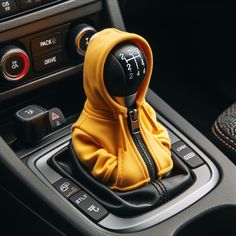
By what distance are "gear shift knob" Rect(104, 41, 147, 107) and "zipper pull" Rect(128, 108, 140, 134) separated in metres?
0.04

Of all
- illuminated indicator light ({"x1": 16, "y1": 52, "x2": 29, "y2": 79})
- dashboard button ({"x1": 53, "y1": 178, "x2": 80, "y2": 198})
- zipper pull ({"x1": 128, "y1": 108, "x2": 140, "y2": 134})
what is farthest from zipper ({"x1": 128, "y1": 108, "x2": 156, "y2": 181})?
illuminated indicator light ({"x1": 16, "y1": 52, "x2": 29, "y2": 79})

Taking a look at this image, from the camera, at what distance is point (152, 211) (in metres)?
0.88

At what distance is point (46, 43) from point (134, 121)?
8.9 inches

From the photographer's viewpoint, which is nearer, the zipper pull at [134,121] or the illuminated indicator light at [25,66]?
the zipper pull at [134,121]

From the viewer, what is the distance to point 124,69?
0.80m

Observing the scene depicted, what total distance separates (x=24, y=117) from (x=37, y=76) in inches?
3.4

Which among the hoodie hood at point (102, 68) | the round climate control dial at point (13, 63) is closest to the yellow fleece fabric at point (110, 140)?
the hoodie hood at point (102, 68)

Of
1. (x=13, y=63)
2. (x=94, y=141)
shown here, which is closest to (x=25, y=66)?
(x=13, y=63)

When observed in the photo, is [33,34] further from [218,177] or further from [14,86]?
[218,177]

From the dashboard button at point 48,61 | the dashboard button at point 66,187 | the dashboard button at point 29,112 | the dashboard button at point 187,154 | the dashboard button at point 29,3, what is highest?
the dashboard button at point 29,3

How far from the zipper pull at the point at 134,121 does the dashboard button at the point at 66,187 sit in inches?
4.7

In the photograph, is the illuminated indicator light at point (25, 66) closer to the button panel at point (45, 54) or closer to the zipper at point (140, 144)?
the button panel at point (45, 54)

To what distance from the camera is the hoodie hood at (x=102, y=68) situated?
0.79m

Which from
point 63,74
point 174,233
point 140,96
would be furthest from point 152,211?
point 63,74
